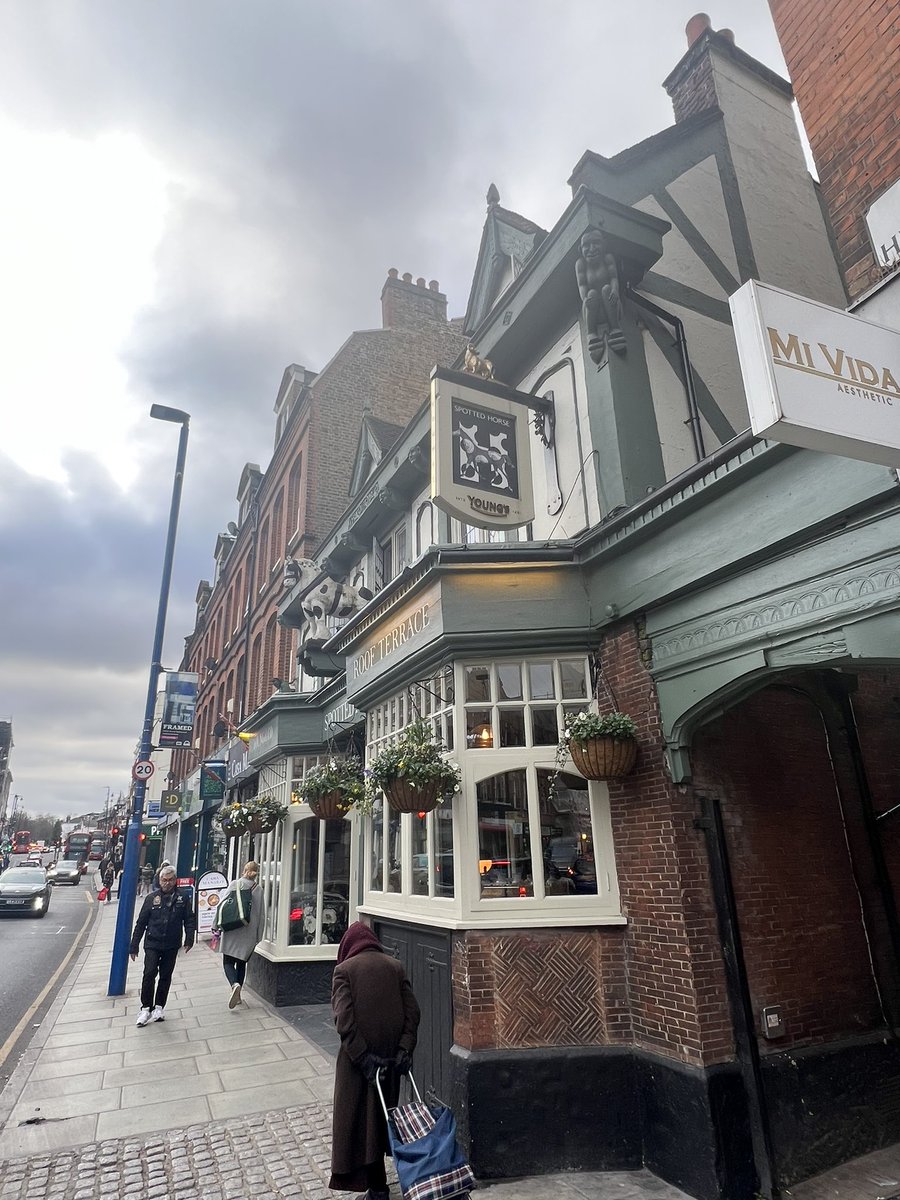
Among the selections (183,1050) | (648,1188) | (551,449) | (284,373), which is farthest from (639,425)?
(284,373)

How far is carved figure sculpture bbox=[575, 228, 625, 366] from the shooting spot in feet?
24.5

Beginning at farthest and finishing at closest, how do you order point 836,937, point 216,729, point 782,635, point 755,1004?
1. point 216,729
2. point 836,937
3. point 755,1004
4. point 782,635

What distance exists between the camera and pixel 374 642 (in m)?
8.74

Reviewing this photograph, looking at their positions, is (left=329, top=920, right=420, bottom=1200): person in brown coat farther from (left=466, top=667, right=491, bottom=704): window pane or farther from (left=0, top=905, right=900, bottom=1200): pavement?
(left=466, top=667, right=491, bottom=704): window pane

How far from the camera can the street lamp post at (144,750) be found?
37.6 feet

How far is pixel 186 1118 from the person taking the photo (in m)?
6.30

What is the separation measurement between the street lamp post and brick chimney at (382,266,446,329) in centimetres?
1069

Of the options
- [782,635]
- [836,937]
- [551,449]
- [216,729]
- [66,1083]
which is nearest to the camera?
[782,635]

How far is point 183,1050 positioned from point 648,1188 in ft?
18.9

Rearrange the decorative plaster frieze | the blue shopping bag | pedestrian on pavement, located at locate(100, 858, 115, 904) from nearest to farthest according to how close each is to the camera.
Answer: the blue shopping bag → the decorative plaster frieze → pedestrian on pavement, located at locate(100, 858, 115, 904)

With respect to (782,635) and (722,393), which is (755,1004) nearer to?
(782,635)

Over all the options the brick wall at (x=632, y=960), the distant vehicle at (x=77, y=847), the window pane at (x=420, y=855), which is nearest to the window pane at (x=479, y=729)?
the window pane at (x=420, y=855)

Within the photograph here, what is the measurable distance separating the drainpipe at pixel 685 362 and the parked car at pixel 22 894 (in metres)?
25.7

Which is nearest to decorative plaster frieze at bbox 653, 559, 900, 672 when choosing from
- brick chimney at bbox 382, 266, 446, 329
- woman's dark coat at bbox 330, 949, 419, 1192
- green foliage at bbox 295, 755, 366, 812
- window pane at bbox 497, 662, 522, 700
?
window pane at bbox 497, 662, 522, 700
